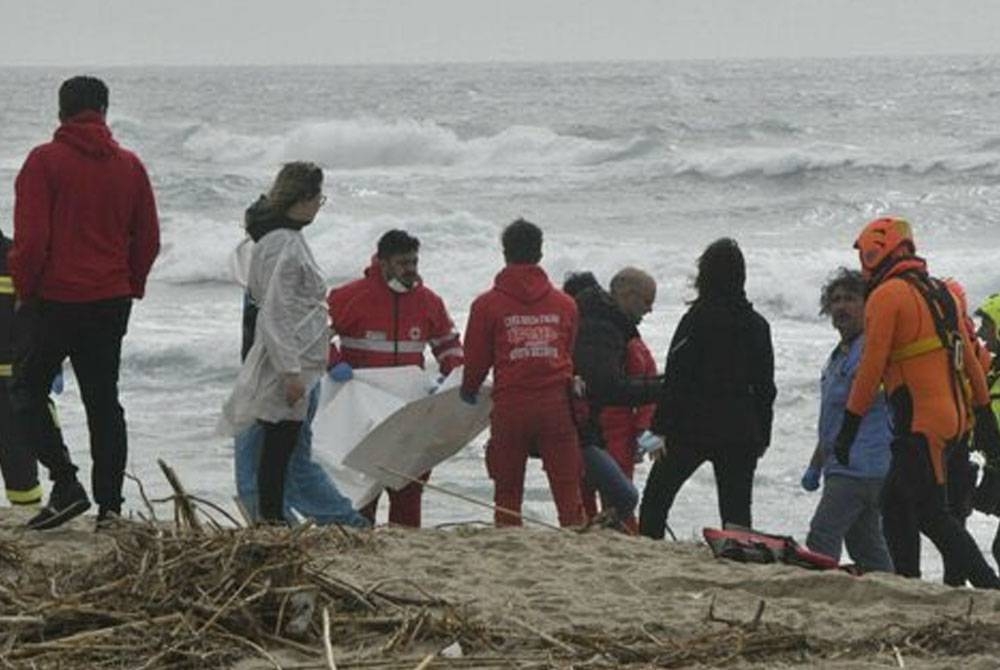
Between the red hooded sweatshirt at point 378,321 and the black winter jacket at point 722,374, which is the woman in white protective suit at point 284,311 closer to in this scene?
the red hooded sweatshirt at point 378,321

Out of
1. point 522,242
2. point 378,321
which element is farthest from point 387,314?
point 522,242

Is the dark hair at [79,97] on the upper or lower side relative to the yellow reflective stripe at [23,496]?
upper

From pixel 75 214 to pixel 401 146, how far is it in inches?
1820

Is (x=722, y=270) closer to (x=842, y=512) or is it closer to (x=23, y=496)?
(x=842, y=512)

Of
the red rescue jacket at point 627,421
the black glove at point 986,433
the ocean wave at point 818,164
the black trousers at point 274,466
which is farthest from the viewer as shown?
the ocean wave at point 818,164

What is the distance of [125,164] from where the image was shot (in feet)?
25.2

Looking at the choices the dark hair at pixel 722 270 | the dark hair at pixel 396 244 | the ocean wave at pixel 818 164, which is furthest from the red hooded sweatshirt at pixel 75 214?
the ocean wave at pixel 818 164

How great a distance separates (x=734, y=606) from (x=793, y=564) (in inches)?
36.3

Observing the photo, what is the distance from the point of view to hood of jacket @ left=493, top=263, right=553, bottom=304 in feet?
30.4

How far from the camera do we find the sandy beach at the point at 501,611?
230 inches

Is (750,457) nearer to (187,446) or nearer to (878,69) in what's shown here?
(187,446)

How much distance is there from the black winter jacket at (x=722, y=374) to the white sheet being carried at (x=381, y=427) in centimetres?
101

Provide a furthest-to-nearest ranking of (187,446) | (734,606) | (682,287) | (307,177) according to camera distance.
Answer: (682,287) < (187,446) < (307,177) < (734,606)

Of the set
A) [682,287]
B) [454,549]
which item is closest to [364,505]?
[454,549]
